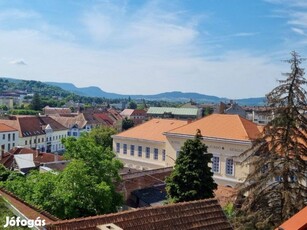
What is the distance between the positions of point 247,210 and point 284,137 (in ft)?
13.5

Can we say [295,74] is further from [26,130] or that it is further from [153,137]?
[26,130]

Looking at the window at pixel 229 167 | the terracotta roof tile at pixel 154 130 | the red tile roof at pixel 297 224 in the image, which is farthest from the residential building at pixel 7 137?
the red tile roof at pixel 297 224

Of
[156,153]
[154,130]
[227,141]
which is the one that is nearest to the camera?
[227,141]

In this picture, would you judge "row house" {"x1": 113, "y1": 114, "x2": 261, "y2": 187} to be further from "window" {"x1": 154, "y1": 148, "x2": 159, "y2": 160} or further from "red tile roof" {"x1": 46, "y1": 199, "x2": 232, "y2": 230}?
"red tile roof" {"x1": 46, "y1": 199, "x2": 232, "y2": 230}

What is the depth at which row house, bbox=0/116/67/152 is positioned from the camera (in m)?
79.5

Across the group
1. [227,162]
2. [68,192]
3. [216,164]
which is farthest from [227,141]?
[68,192]

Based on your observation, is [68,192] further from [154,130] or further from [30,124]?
[30,124]

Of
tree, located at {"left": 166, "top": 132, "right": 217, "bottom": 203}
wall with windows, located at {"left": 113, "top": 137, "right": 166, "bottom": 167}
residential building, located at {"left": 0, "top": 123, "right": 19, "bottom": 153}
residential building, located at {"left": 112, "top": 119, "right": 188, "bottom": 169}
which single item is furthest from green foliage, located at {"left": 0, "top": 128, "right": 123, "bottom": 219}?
residential building, located at {"left": 0, "top": 123, "right": 19, "bottom": 153}

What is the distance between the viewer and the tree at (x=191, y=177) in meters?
26.1

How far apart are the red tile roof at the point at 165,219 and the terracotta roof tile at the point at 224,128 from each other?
28.9 m

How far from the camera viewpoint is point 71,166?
727 inches

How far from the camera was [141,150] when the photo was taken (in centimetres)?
5109

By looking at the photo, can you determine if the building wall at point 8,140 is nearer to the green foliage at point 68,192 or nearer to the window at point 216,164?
the window at point 216,164

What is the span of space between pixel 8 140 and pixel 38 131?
12.3 metres
